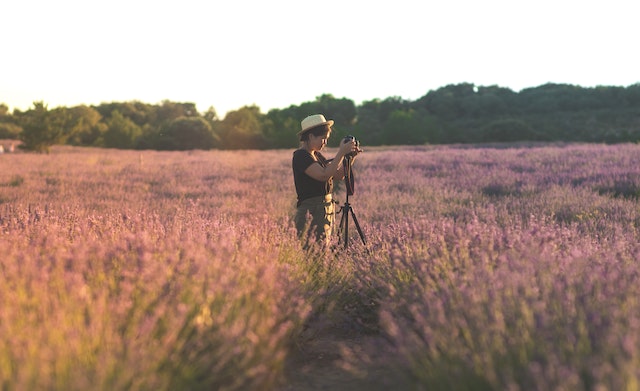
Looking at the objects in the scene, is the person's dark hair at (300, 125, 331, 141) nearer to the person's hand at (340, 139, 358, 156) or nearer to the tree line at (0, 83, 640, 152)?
the person's hand at (340, 139, 358, 156)

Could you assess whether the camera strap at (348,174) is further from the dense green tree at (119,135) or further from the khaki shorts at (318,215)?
the dense green tree at (119,135)

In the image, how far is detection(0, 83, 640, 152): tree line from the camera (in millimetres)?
59406

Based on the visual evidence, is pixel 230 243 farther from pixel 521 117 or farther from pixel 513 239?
pixel 521 117

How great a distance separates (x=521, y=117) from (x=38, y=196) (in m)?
66.1

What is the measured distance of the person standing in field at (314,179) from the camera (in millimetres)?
5145

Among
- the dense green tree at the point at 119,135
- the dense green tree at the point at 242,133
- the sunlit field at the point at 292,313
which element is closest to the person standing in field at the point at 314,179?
the sunlit field at the point at 292,313

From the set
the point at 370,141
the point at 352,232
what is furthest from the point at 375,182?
the point at 370,141

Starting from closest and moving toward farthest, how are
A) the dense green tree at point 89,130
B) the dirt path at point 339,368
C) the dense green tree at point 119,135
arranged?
the dirt path at point 339,368
the dense green tree at point 119,135
the dense green tree at point 89,130

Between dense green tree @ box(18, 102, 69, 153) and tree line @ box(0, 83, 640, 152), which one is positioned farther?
tree line @ box(0, 83, 640, 152)

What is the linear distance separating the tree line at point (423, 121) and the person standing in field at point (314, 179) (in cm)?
4655

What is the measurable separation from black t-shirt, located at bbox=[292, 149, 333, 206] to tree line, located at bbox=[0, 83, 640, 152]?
46.6 m

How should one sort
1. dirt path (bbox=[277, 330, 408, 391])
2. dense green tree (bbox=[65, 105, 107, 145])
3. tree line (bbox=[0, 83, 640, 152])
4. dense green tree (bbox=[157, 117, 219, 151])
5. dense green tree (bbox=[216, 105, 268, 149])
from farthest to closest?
dense green tree (bbox=[65, 105, 107, 145]) < dense green tree (bbox=[157, 117, 219, 151]) < dense green tree (bbox=[216, 105, 268, 149]) < tree line (bbox=[0, 83, 640, 152]) < dirt path (bbox=[277, 330, 408, 391])

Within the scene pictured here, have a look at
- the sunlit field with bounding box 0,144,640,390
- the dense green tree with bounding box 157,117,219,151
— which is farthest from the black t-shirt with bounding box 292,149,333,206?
the dense green tree with bounding box 157,117,219,151

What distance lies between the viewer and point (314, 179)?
17.5 feet
